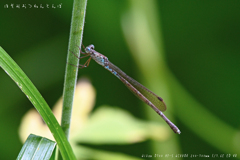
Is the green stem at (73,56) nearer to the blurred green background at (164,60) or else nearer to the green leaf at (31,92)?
the green leaf at (31,92)

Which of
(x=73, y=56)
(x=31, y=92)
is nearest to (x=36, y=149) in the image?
(x=31, y=92)

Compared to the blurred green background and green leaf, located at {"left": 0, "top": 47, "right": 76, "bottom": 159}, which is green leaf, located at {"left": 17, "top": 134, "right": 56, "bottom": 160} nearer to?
green leaf, located at {"left": 0, "top": 47, "right": 76, "bottom": 159}

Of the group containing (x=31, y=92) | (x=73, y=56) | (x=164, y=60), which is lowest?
(x=164, y=60)

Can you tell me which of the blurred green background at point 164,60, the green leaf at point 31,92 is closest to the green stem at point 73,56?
the green leaf at point 31,92

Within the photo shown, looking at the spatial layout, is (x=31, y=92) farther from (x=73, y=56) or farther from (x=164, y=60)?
(x=164, y=60)

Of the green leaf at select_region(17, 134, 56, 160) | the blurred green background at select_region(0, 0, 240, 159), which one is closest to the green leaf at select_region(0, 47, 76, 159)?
the green leaf at select_region(17, 134, 56, 160)

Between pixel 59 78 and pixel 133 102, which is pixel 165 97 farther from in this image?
pixel 59 78
